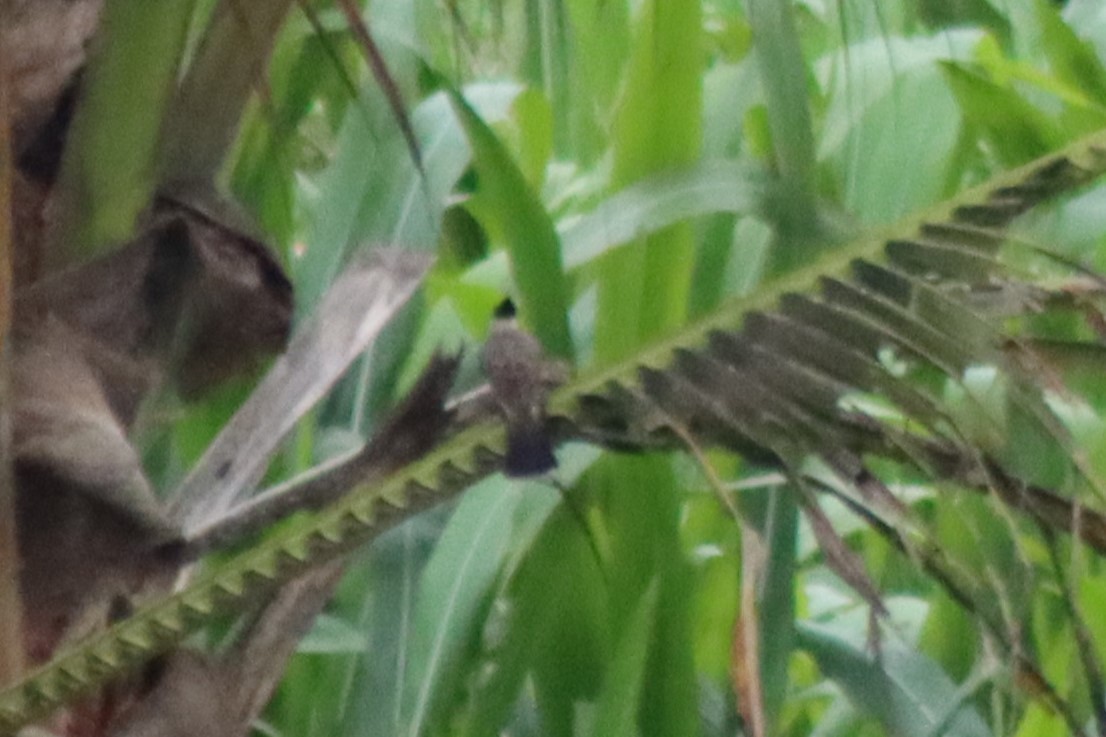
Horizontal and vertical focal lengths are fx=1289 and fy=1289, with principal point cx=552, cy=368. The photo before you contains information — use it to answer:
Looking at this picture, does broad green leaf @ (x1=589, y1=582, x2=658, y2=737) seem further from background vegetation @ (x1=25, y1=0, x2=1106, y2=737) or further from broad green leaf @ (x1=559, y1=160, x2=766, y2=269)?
broad green leaf @ (x1=559, y1=160, x2=766, y2=269)

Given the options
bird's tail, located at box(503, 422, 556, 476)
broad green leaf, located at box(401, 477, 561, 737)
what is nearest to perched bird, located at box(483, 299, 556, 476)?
bird's tail, located at box(503, 422, 556, 476)

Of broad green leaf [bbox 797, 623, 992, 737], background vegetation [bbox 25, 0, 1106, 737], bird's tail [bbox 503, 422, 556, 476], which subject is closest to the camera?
bird's tail [bbox 503, 422, 556, 476]

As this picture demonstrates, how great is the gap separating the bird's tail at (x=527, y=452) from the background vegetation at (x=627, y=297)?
0.11m

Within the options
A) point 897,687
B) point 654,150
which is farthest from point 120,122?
point 897,687

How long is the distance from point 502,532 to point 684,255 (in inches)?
5.5

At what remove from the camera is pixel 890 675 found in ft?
1.91

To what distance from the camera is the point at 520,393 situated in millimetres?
309

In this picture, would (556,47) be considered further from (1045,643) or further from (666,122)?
(1045,643)

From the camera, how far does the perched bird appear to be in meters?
0.30

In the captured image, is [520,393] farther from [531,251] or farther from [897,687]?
[897,687]

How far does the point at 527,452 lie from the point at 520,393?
15mm

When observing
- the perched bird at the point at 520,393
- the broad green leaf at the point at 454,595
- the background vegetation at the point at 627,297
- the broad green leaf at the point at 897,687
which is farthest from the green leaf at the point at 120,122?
the broad green leaf at the point at 897,687

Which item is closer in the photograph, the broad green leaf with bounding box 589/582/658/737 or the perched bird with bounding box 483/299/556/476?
the perched bird with bounding box 483/299/556/476

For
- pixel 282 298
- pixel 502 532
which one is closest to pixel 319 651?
pixel 502 532
